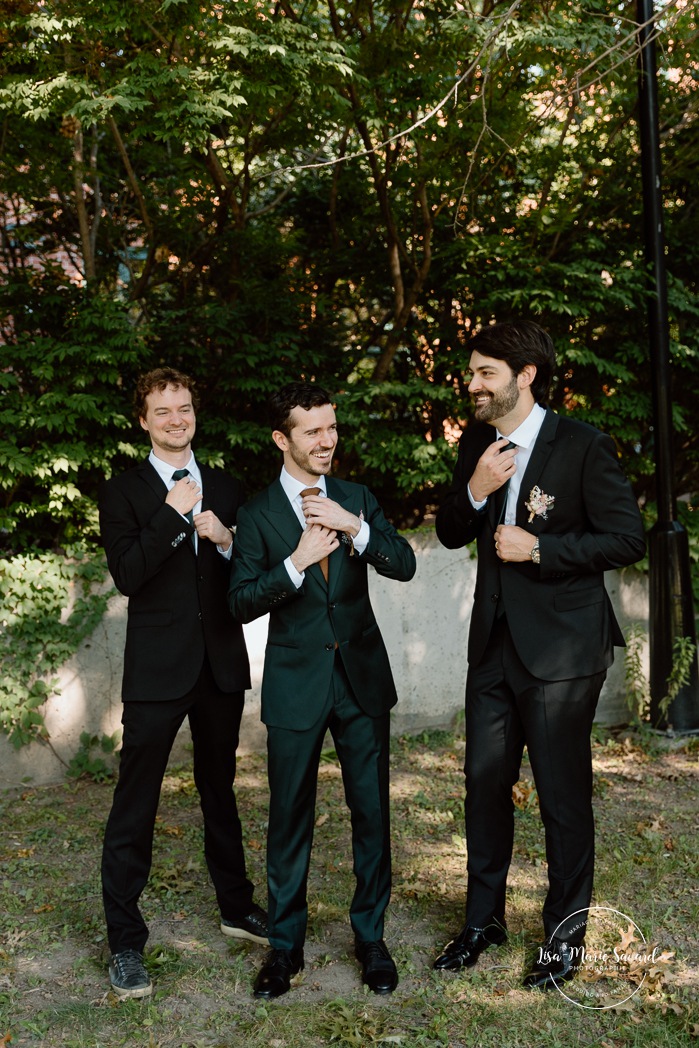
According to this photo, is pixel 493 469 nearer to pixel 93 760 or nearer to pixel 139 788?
pixel 139 788

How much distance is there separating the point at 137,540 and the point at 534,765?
1.74 meters

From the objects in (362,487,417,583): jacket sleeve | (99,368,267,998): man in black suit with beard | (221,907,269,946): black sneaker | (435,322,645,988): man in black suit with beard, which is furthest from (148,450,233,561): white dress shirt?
(221,907,269,946): black sneaker

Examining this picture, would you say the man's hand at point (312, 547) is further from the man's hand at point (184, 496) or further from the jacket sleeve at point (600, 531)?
the jacket sleeve at point (600, 531)

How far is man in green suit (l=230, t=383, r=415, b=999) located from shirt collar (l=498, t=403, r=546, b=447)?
0.59m

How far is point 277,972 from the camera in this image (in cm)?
363

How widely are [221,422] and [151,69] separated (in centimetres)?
228

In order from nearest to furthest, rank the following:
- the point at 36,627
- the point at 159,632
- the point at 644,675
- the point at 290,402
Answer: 1. the point at 290,402
2. the point at 159,632
3. the point at 36,627
4. the point at 644,675

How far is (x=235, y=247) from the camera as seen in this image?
730cm

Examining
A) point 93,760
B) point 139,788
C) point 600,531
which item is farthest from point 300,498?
point 93,760

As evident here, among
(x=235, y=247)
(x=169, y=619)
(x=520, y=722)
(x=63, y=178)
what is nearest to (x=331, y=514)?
(x=169, y=619)

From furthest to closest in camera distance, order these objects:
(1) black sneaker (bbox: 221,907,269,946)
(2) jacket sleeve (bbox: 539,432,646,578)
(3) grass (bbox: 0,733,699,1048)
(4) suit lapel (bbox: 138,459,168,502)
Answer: (1) black sneaker (bbox: 221,907,269,946), (4) suit lapel (bbox: 138,459,168,502), (2) jacket sleeve (bbox: 539,432,646,578), (3) grass (bbox: 0,733,699,1048)

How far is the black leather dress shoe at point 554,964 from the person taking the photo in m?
3.59

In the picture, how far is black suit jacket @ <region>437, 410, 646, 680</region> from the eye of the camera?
350 centimetres

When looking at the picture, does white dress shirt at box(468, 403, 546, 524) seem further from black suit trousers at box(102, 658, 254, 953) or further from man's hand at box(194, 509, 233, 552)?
black suit trousers at box(102, 658, 254, 953)
